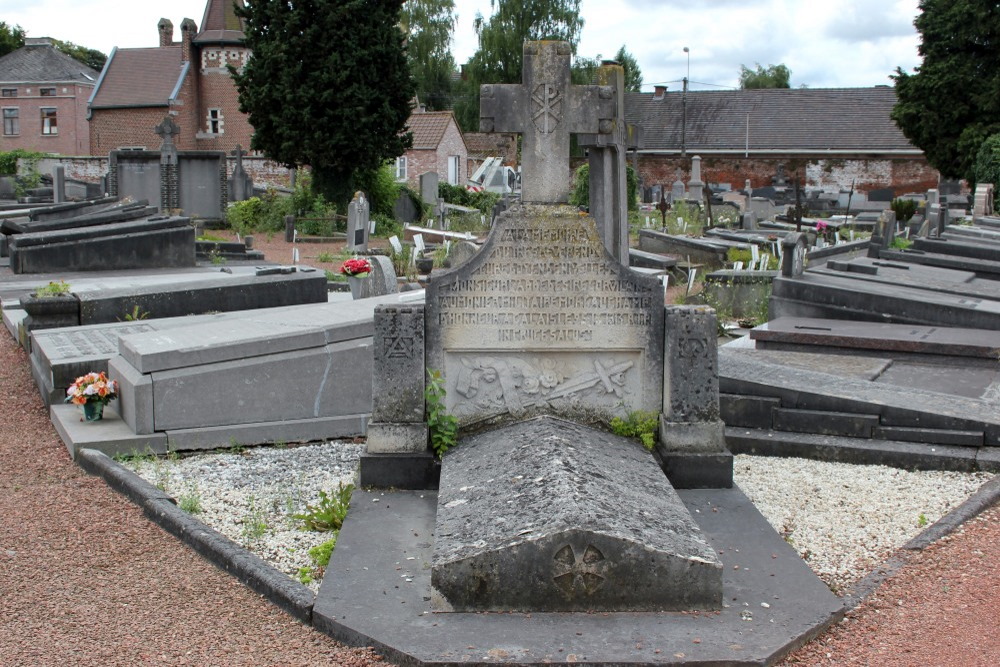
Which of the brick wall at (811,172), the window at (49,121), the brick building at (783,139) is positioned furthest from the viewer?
the window at (49,121)

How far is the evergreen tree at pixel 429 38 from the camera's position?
50066 mm

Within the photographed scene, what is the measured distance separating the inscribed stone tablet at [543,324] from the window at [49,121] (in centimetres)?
5494

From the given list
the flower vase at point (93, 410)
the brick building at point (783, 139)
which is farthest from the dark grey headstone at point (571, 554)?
the brick building at point (783, 139)

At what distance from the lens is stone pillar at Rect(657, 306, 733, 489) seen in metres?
5.66

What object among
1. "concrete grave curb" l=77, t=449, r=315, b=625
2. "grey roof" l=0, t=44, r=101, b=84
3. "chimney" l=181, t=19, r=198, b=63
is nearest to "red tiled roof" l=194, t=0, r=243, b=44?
"chimney" l=181, t=19, r=198, b=63

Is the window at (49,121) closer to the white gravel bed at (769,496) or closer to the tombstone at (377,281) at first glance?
the tombstone at (377,281)

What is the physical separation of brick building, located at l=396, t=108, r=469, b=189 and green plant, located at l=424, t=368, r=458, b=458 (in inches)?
1404

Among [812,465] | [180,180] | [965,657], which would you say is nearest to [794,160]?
[180,180]

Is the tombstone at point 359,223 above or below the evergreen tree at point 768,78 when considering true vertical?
below

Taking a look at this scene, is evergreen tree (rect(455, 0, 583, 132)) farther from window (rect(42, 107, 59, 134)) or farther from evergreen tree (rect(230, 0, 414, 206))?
window (rect(42, 107, 59, 134))

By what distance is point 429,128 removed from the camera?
4212 cm

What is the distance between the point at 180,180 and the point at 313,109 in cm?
389

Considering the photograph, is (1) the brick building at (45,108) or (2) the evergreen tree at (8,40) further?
(2) the evergreen tree at (8,40)

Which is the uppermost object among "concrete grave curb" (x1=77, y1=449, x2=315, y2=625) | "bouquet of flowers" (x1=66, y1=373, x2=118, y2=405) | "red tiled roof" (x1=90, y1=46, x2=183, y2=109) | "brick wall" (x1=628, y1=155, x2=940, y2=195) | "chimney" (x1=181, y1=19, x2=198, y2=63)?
"chimney" (x1=181, y1=19, x2=198, y2=63)
